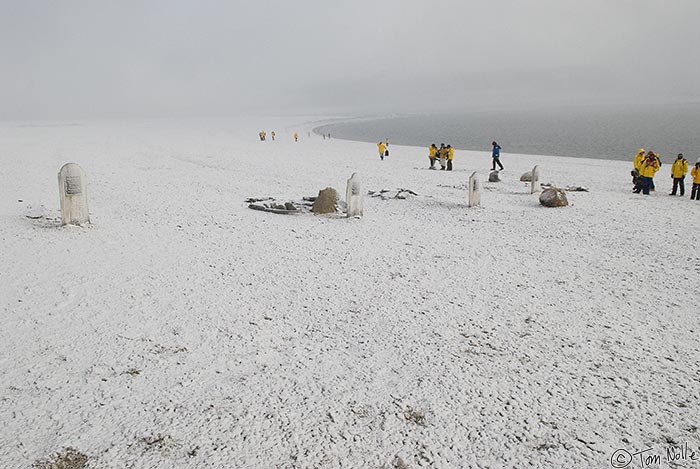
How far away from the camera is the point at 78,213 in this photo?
8672 millimetres

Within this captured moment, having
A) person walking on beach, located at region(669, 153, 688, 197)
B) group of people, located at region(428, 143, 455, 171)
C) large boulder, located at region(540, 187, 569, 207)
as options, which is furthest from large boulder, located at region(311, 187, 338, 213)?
group of people, located at region(428, 143, 455, 171)

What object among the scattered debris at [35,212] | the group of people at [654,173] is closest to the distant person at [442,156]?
the group of people at [654,173]

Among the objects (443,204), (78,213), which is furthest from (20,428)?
(443,204)

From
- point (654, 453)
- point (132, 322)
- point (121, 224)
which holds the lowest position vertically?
point (654, 453)

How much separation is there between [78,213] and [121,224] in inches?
34.7

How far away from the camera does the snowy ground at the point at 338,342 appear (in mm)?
3633

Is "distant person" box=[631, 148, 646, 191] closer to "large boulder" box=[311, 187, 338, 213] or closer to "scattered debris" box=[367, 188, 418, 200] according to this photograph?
"scattered debris" box=[367, 188, 418, 200]

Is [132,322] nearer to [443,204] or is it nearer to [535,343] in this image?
[535,343]

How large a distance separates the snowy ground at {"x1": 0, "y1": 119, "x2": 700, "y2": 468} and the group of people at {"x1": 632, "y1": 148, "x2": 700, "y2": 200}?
505 cm

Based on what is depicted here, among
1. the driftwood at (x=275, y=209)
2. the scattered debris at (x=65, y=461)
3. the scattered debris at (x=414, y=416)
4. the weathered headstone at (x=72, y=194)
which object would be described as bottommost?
the scattered debris at (x=414, y=416)

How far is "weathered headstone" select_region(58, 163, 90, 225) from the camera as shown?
8.28 metres

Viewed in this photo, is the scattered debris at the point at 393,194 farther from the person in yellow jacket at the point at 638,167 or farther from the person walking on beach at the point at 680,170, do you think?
the person walking on beach at the point at 680,170

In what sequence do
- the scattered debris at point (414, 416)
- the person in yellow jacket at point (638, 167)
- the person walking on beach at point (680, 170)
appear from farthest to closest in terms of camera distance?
the person in yellow jacket at point (638, 167)
the person walking on beach at point (680, 170)
the scattered debris at point (414, 416)

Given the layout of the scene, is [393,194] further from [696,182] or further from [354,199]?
[696,182]
